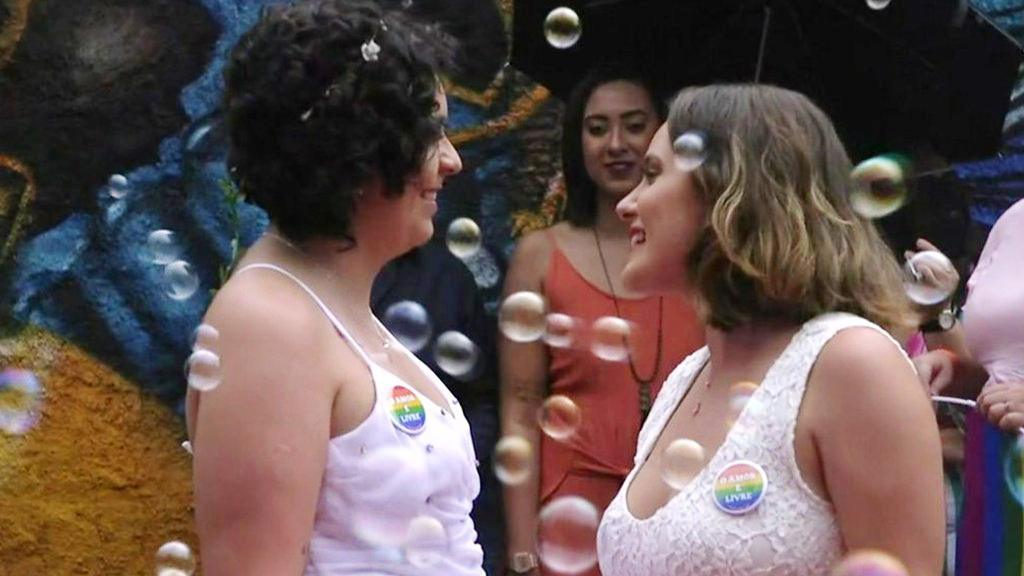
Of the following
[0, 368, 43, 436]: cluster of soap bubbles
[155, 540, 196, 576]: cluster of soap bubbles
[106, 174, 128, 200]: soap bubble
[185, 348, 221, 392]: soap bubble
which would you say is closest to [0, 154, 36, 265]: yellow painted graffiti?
[106, 174, 128, 200]: soap bubble

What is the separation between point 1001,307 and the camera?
3531 mm

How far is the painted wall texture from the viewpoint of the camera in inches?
189

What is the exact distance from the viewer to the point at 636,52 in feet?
14.1

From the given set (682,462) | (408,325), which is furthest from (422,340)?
(682,462)

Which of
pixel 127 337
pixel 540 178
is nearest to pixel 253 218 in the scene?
pixel 127 337

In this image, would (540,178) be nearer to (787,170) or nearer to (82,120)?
(82,120)

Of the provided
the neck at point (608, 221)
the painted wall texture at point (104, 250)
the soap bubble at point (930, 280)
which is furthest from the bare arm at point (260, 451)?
the painted wall texture at point (104, 250)

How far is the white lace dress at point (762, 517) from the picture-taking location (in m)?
2.37

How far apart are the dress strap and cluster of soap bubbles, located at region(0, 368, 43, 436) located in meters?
1.94

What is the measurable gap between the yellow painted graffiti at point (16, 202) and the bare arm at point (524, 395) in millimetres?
1385

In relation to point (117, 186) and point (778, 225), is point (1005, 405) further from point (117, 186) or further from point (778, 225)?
point (117, 186)

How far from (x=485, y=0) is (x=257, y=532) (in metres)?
3.10

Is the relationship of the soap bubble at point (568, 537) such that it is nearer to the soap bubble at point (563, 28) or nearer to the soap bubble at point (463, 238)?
the soap bubble at point (463, 238)

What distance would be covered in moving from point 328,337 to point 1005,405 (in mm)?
1554
